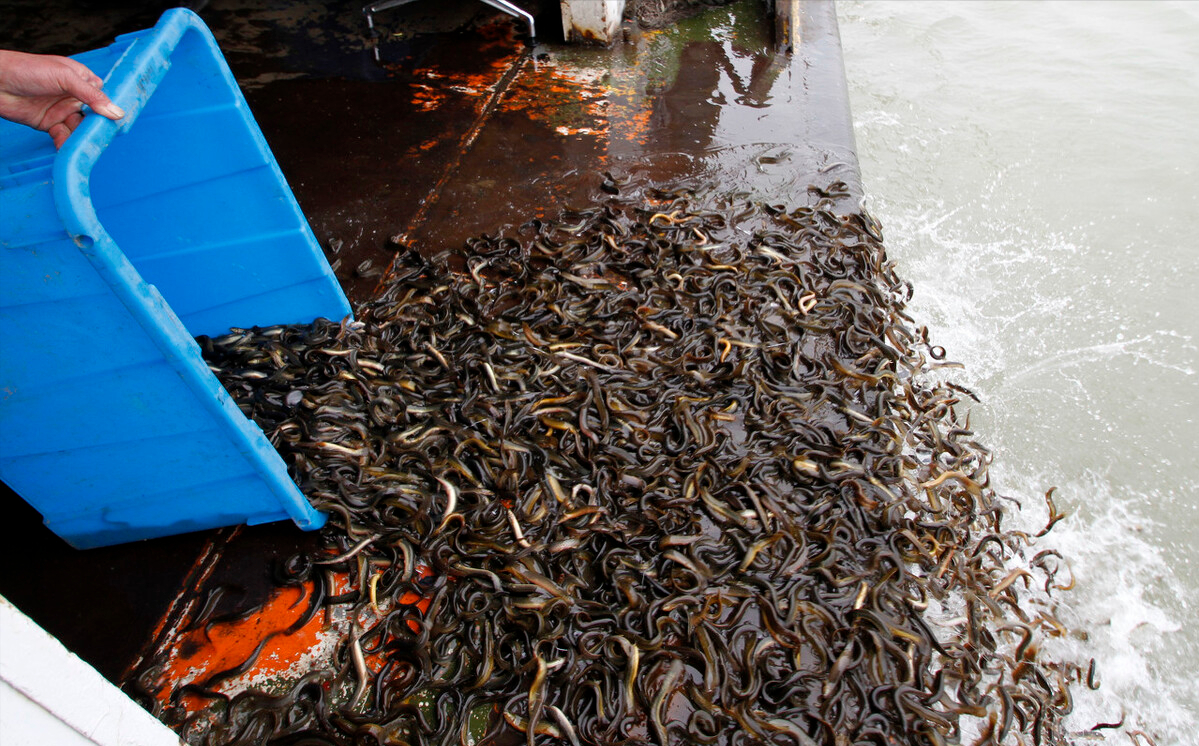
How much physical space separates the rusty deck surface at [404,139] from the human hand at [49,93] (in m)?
1.40

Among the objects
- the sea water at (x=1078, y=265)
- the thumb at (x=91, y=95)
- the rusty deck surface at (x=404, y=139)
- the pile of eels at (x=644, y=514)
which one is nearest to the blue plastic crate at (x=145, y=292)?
the thumb at (x=91, y=95)

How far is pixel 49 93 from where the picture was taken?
1852mm

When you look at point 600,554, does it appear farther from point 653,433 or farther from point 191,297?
point 191,297

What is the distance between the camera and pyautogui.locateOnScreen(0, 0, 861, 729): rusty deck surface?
2.26 meters

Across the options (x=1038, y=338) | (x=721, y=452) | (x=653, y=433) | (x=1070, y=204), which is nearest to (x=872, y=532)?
(x=721, y=452)

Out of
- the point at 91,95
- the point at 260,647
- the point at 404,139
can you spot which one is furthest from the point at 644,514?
the point at 404,139

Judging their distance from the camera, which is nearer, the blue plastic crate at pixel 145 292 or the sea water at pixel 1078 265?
the blue plastic crate at pixel 145 292

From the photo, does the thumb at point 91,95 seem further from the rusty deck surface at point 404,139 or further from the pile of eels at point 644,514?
the rusty deck surface at point 404,139

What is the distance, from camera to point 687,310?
3.39 m

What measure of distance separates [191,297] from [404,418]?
110 cm

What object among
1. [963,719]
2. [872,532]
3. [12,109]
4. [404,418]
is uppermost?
[12,109]

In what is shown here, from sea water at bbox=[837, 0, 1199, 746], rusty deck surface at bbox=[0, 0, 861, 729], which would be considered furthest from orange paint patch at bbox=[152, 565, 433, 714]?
sea water at bbox=[837, 0, 1199, 746]

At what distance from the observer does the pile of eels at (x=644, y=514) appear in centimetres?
205

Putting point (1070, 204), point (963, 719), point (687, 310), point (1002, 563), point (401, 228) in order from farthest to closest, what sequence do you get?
point (1070, 204) → point (401, 228) → point (687, 310) → point (1002, 563) → point (963, 719)
